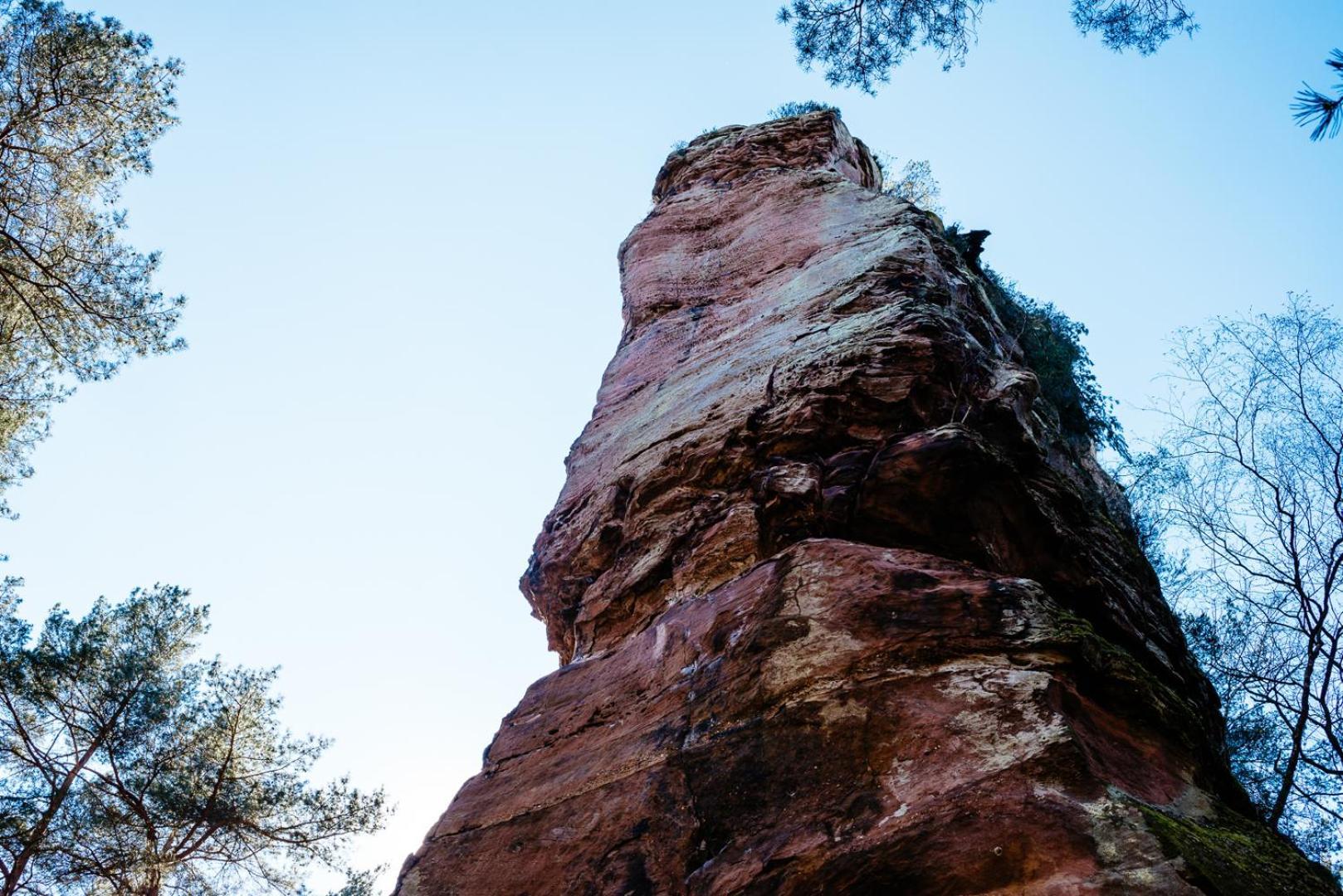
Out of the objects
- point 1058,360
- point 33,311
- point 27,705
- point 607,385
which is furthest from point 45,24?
point 1058,360

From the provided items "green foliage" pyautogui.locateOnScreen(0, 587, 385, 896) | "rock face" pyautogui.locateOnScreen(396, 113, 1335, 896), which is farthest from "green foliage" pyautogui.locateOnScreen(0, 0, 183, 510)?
"rock face" pyautogui.locateOnScreen(396, 113, 1335, 896)

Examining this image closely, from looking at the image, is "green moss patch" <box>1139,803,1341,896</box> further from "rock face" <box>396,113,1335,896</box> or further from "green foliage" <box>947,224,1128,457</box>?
"green foliage" <box>947,224,1128,457</box>

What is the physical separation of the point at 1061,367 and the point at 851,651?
9.60 metres

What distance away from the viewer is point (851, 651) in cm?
327

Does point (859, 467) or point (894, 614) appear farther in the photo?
point (859, 467)

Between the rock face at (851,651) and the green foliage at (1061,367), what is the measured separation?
5193 millimetres

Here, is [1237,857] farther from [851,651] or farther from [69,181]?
[69,181]

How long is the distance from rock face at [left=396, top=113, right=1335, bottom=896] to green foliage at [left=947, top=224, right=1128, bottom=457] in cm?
519

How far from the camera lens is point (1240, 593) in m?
7.28

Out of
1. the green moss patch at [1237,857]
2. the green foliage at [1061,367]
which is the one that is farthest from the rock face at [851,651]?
the green foliage at [1061,367]

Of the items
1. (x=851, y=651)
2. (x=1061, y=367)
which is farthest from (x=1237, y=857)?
(x=1061, y=367)

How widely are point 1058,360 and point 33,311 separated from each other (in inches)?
510

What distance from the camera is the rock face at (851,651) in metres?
2.66

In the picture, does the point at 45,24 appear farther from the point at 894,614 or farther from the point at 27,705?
the point at 894,614
